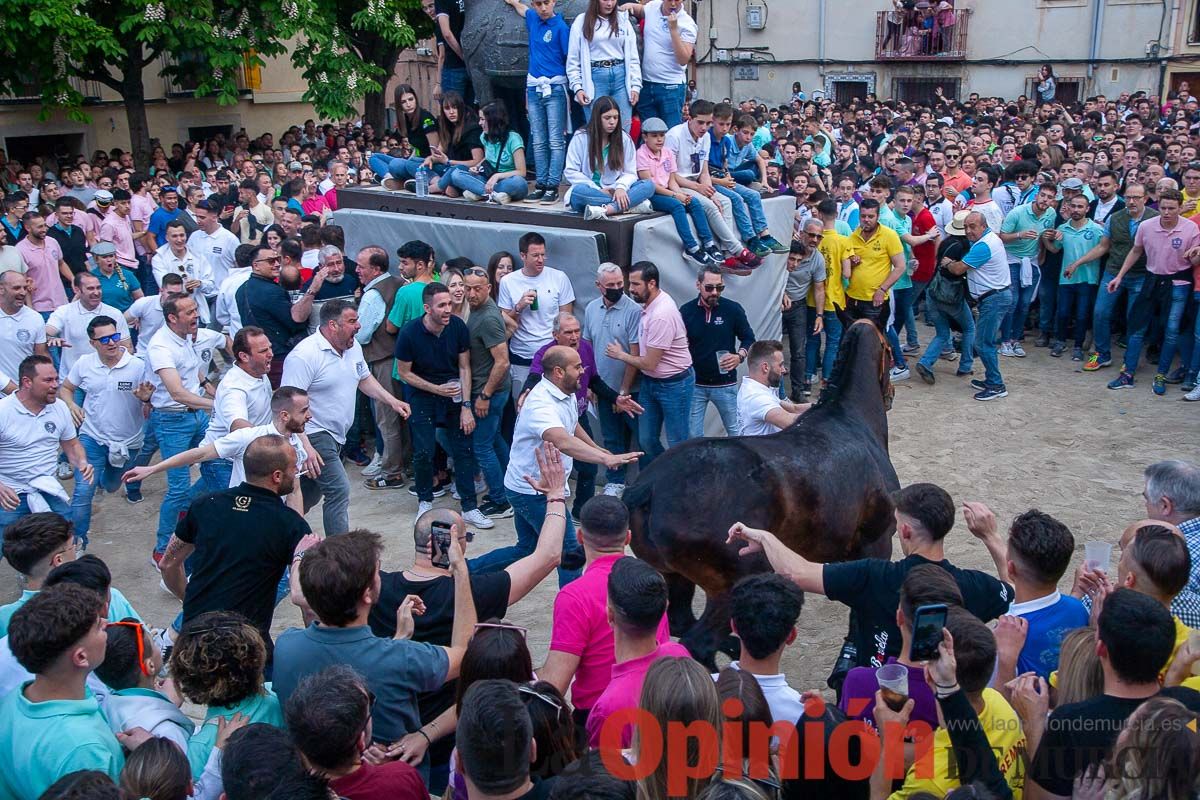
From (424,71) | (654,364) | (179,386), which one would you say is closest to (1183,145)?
(654,364)

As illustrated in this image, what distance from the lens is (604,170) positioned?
8.70 m

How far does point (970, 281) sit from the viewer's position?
33.7ft

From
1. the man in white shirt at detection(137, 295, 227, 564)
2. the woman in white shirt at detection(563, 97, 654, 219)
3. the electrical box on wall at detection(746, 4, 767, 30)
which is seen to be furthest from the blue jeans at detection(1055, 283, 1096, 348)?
the electrical box on wall at detection(746, 4, 767, 30)

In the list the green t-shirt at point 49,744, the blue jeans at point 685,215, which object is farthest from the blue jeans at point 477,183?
the green t-shirt at point 49,744

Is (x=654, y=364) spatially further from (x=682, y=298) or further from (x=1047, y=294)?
(x=1047, y=294)

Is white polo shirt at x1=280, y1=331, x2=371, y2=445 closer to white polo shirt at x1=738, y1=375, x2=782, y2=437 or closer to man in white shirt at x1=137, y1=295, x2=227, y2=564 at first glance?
man in white shirt at x1=137, y1=295, x2=227, y2=564

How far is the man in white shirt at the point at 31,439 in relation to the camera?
6.15 m

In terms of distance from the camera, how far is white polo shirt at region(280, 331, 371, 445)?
668 centimetres

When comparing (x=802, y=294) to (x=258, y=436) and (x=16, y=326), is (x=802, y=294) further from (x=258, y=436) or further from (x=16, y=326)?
(x=16, y=326)

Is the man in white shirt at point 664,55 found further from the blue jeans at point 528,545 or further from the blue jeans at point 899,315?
the blue jeans at point 528,545

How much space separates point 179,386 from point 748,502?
3.87 metres

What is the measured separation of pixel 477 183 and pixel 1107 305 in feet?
20.9

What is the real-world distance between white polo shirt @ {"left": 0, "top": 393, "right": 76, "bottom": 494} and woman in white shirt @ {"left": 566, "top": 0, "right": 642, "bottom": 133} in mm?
4643

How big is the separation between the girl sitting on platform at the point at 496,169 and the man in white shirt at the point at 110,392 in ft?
11.2
